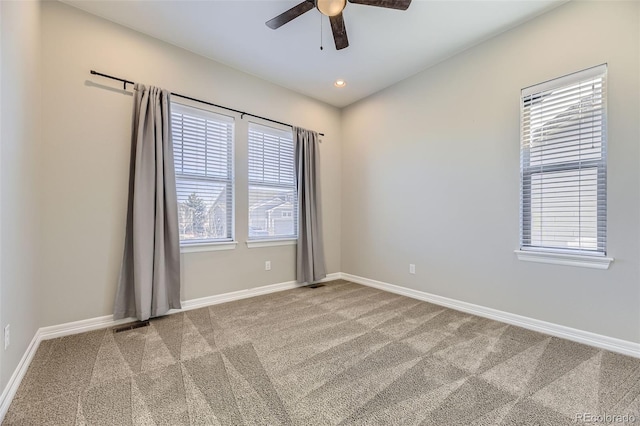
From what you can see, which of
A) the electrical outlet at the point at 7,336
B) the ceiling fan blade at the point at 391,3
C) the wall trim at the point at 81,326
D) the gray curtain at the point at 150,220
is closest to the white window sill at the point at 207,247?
the gray curtain at the point at 150,220

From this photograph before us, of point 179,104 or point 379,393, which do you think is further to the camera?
point 179,104

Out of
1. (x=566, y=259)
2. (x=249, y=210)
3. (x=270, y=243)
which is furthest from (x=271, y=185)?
(x=566, y=259)

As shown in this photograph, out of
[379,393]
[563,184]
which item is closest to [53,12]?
[379,393]

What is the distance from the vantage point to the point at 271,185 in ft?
12.3

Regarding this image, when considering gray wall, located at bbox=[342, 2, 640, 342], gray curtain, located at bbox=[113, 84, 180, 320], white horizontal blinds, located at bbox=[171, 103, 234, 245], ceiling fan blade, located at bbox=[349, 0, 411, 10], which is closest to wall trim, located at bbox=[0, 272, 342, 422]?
gray curtain, located at bbox=[113, 84, 180, 320]

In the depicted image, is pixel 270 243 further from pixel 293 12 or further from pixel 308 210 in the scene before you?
pixel 293 12

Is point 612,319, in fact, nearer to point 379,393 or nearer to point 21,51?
point 379,393

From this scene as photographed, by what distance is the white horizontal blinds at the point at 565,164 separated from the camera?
2.18m

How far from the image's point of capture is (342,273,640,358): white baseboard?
2059 millimetres

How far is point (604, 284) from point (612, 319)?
10.7 inches

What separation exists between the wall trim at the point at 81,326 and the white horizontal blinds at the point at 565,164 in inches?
115

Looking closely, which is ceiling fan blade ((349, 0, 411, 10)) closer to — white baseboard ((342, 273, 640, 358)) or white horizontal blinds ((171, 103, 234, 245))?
white horizontal blinds ((171, 103, 234, 245))

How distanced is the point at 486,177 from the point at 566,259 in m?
1.00

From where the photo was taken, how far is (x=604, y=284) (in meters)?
2.14
